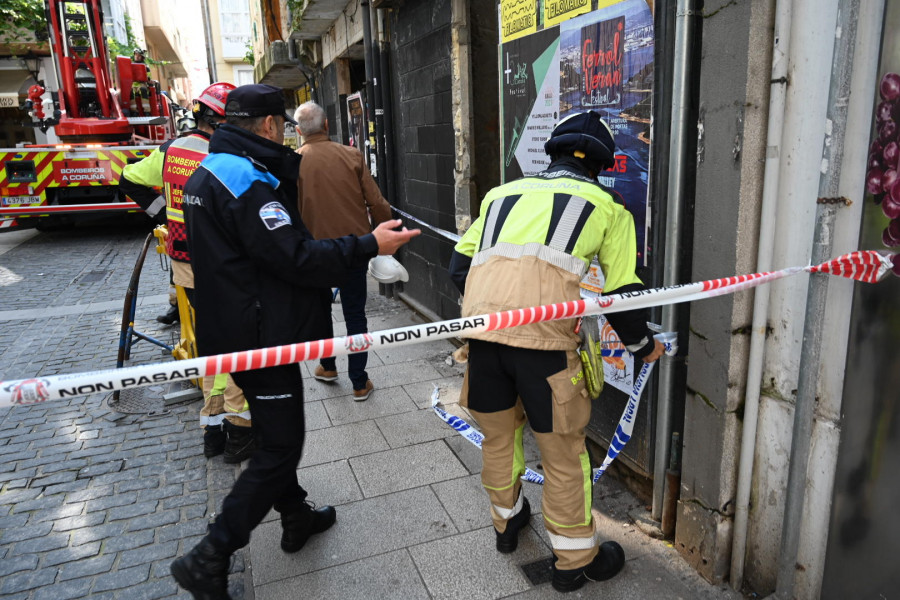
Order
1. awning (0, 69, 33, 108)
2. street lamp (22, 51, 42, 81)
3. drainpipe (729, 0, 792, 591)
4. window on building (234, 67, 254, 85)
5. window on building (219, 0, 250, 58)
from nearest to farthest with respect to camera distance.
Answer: drainpipe (729, 0, 792, 591)
street lamp (22, 51, 42, 81)
awning (0, 69, 33, 108)
window on building (219, 0, 250, 58)
window on building (234, 67, 254, 85)

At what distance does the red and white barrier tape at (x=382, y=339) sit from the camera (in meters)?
1.86

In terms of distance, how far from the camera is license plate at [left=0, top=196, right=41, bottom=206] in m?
12.0

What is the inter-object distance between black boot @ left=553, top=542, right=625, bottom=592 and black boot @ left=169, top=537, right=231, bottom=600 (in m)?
1.31

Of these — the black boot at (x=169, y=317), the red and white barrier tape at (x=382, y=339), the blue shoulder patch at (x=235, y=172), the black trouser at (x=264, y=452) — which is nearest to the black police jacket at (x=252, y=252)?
the blue shoulder patch at (x=235, y=172)

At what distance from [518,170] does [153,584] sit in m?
3.00

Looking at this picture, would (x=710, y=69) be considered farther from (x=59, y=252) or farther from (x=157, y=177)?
(x=59, y=252)

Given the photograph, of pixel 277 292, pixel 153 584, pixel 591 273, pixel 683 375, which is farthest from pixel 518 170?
pixel 153 584

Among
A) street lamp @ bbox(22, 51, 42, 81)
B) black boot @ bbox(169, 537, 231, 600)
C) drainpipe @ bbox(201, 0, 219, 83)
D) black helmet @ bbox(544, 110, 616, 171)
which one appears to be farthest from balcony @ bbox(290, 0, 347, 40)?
street lamp @ bbox(22, 51, 42, 81)

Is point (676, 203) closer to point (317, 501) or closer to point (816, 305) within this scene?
point (816, 305)

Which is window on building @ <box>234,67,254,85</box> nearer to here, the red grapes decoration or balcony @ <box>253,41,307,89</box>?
balcony @ <box>253,41,307,89</box>

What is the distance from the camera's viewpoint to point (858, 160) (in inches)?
Answer: 83.0

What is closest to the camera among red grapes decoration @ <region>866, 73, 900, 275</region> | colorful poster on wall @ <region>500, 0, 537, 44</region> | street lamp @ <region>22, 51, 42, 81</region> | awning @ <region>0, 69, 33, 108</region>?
red grapes decoration @ <region>866, 73, 900, 275</region>

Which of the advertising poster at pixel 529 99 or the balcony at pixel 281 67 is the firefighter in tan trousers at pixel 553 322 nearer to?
the advertising poster at pixel 529 99

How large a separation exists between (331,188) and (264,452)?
2491mm
